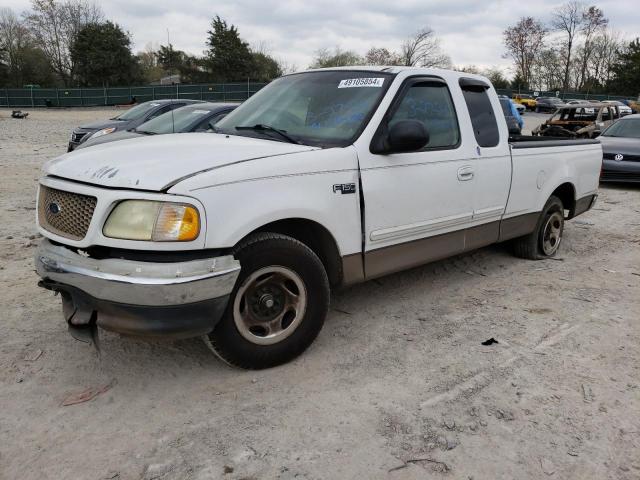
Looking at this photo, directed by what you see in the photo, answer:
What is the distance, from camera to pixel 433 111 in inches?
165

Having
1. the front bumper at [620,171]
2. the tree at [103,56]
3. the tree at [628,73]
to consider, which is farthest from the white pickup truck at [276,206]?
the tree at [628,73]

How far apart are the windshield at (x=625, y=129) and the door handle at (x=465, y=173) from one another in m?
9.01

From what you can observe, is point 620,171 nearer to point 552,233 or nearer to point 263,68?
point 552,233

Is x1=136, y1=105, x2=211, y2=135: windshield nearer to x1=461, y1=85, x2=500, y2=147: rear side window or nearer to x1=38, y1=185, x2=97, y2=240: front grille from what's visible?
x1=461, y1=85, x2=500, y2=147: rear side window

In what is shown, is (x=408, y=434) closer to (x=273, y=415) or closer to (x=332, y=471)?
(x=332, y=471)

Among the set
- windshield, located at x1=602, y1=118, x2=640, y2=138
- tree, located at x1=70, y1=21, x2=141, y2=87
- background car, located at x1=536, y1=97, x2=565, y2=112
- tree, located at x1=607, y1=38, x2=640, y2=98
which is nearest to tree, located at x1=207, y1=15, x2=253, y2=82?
tree, located at x1=70, y1=21, x2=141, y2=87

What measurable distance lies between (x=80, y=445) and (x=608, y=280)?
4743mm

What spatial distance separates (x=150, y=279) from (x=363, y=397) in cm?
135

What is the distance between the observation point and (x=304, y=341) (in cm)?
339

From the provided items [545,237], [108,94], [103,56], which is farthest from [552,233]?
[103,56]

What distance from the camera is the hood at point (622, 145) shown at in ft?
34.8

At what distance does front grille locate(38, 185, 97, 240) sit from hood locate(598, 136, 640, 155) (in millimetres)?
10742

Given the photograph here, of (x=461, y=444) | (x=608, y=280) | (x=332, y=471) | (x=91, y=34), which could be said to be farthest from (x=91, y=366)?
(x=91, y=34)

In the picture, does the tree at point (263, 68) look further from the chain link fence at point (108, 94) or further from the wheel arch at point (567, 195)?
the wheel arch at point (567, 195)
